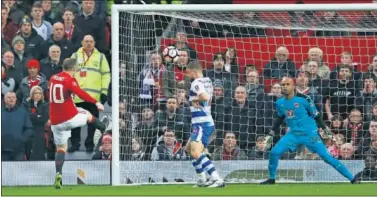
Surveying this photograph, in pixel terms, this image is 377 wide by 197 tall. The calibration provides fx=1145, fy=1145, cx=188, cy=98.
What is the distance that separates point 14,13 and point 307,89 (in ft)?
19.0

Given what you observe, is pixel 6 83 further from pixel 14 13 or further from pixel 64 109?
pixel 64 109

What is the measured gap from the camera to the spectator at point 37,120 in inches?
741

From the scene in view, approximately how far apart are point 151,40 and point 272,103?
7.37 feet

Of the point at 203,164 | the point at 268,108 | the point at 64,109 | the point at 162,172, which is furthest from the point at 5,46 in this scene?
the point at 203,164

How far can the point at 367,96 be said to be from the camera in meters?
18.8

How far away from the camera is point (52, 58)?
1972 cm

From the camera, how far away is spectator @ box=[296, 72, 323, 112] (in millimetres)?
18672

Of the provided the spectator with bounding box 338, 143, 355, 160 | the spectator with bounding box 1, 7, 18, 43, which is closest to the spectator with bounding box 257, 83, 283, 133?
the spectator with bounding box 338, 143, 355, 160

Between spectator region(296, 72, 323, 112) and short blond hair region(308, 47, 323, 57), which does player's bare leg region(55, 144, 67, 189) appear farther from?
short blond hair region(308, 47, 323, 57)

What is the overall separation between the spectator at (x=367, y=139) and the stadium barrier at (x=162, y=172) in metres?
0.39

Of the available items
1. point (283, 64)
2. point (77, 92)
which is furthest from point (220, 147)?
point (77, 92)

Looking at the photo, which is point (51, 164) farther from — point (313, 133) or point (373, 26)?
point (373, 26)

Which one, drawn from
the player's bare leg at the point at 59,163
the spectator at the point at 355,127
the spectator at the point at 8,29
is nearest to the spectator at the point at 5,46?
the spectator at the point at 8,29

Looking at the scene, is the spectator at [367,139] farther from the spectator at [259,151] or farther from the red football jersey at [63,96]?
the red football jersey at [63,96]
